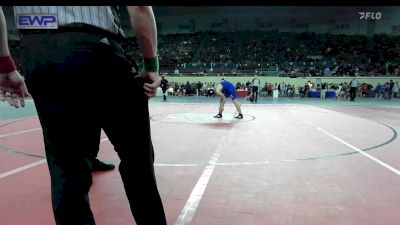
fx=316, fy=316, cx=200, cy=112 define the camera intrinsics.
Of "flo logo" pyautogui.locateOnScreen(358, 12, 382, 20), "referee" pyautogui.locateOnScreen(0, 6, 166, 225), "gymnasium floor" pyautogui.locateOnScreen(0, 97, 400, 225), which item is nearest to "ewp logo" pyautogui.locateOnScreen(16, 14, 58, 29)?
"referee" pyautogui.locateOnScreen(0, 6, 166, 225)

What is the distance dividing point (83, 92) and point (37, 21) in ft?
1.35

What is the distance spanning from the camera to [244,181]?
12.9 ft

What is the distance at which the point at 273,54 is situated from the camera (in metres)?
36.8

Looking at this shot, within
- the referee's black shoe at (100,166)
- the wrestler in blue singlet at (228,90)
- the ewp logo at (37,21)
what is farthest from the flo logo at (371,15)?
the ewp logo at (37,21)

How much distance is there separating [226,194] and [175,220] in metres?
0.85

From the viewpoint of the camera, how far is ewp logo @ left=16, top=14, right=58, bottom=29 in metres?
1.56

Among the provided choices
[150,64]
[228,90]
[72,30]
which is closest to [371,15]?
[228,90]

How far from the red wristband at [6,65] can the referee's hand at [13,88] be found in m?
0.02

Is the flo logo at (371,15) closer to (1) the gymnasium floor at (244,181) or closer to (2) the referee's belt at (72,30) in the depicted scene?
(1) the gymnasium floor at (244,181)

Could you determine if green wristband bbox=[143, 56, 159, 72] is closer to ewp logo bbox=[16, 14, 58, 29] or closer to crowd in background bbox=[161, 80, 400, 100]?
ewp logo bbox=[16, 14, 58, 29]

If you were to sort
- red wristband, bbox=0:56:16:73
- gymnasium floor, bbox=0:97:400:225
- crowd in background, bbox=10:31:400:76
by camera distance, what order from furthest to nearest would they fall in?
crowd in background, bbox=10:31:400:76 < gymnasium floor, bbox=0:97:400:225 < red wristband, bbox=0:56:16:73

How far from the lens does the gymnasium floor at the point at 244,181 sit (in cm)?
291

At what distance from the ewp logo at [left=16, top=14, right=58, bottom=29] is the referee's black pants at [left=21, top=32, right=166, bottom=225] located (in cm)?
5
